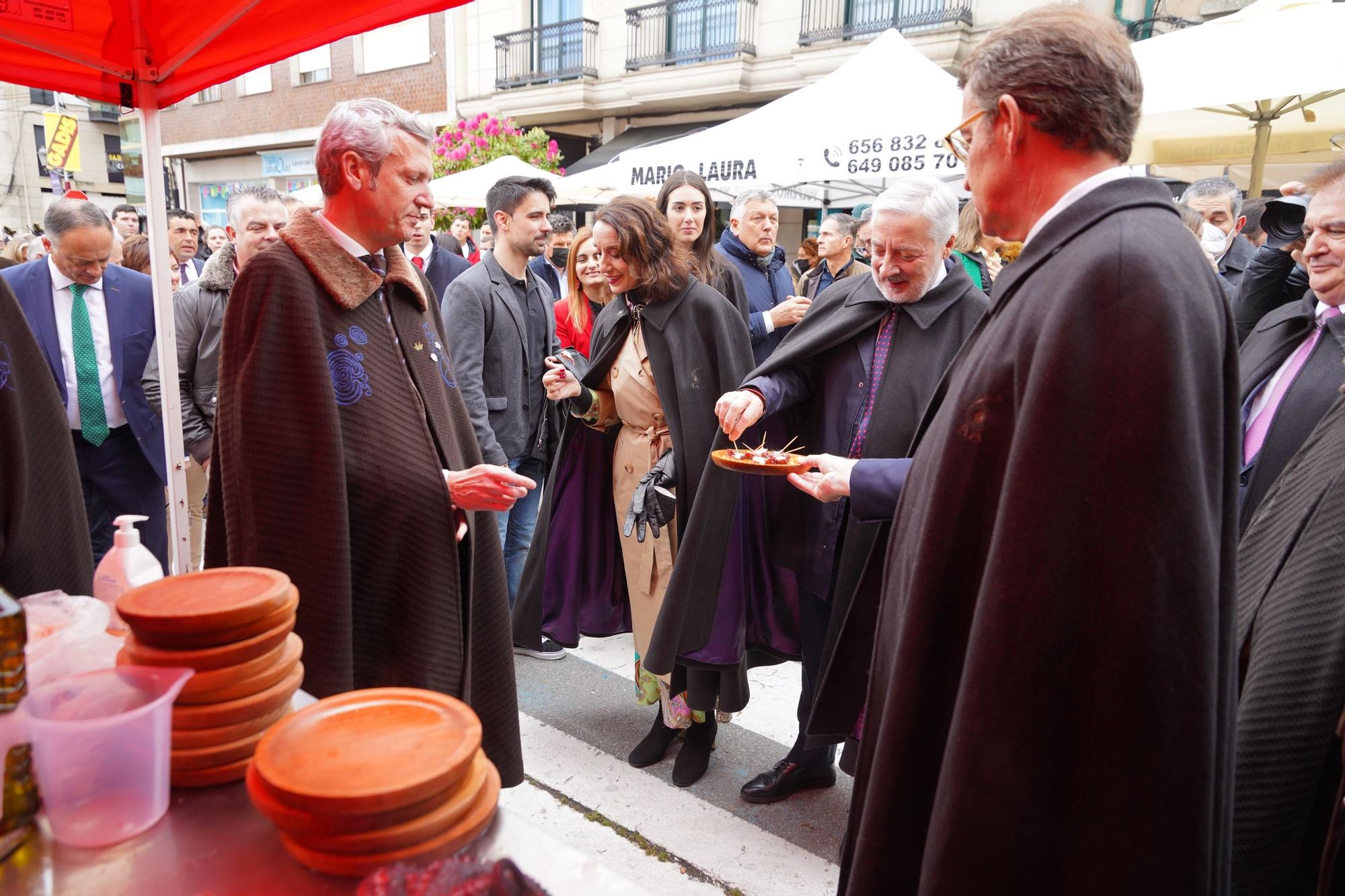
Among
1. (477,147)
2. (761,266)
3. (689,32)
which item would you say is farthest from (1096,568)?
(689,32)

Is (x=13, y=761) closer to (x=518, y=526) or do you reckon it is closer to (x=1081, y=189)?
(x=1081, y=189)

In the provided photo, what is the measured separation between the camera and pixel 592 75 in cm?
1845

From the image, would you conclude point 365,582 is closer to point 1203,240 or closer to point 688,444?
point 688,444

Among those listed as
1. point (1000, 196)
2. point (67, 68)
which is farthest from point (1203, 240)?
point (67, 68)

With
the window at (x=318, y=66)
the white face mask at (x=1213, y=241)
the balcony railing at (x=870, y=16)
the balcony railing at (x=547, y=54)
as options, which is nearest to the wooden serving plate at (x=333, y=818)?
the white face mask at (x=1213, y=241)

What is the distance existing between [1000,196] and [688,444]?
2.05 metres

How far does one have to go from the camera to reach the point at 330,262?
2334 millimetres

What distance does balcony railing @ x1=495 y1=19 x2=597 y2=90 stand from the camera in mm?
18609

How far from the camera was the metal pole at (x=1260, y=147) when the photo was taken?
6.13 metres

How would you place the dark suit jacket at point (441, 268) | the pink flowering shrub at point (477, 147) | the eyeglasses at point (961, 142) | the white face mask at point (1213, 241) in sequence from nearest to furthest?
1. the eyeglasses at point (961, 142)
2. the dark suit jacket at point (441, 268)
3. the white face mask at point (1213, 241)
4. the pink flowering shrub at point (477, 147)

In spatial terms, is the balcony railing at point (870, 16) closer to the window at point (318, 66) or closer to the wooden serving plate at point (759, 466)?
the window at point (318, 66)

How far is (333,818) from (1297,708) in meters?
2.01

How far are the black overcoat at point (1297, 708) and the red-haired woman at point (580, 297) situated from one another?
3720 millimetres

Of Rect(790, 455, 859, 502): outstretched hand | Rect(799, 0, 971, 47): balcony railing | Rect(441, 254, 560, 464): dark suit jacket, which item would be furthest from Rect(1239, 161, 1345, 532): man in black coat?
Rect(799, 0, 971, 47): balcony railing
